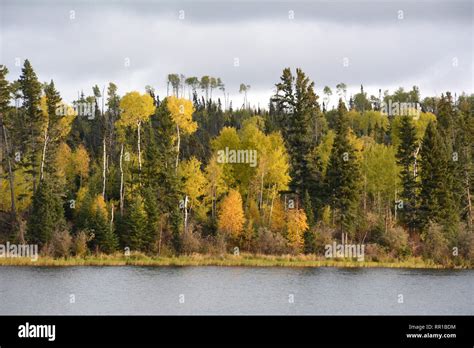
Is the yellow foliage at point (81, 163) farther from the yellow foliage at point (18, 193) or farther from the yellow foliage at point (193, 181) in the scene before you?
the yellow foliage at point (193, 181)

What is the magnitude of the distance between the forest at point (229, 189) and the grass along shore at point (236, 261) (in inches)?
45.6

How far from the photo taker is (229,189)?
8206 centimetres

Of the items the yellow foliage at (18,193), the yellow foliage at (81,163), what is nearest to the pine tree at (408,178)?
the yellow foliage at (81,163)

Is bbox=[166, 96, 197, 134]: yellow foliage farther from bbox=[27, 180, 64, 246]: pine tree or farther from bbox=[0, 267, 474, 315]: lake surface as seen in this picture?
bbox=[0, 267, 474, 315]: lake surface

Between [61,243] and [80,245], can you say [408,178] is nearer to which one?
[80,245]

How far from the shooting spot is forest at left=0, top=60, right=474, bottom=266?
75438mm

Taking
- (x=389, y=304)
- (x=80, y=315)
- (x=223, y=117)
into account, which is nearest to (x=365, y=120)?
(x=223, y=117)

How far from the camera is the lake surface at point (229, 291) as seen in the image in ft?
155

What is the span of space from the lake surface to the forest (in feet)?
24.6

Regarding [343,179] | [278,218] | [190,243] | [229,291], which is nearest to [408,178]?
[343,179]

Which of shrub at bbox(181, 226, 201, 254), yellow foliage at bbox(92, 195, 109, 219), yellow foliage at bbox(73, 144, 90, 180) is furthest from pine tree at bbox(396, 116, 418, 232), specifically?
yellow foliage at bbox(73, 144, 90, 180)

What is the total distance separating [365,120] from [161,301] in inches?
3622

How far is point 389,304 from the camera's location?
50688 millimetres
